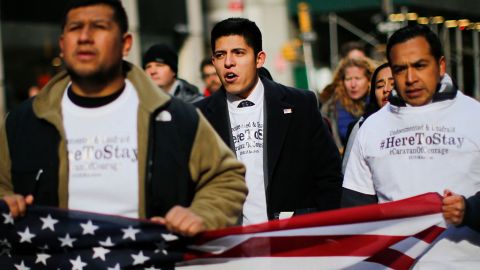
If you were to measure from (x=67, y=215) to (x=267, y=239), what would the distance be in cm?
97

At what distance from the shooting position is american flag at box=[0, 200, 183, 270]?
3.95 m

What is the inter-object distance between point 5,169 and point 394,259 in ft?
6.43

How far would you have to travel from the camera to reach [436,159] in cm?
471

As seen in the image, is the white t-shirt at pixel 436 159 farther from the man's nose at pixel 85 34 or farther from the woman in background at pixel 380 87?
the woman in background at pixel 380 87

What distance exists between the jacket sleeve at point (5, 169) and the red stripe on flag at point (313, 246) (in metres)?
1.01

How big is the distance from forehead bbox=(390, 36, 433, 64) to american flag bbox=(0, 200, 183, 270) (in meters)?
1.61

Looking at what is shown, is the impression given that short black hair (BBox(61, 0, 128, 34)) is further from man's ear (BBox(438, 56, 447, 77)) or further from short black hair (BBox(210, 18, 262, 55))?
short black hair (BBox(210, 18, 262, 55))

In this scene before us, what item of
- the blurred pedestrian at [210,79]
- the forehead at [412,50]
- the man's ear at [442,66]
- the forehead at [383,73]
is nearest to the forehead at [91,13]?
the forehead at [412,50]

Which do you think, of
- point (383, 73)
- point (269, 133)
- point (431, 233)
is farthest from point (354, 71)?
point (431, 233)

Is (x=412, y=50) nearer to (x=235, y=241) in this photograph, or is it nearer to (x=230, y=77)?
(x=235, y=241)

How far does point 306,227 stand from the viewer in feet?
14.7

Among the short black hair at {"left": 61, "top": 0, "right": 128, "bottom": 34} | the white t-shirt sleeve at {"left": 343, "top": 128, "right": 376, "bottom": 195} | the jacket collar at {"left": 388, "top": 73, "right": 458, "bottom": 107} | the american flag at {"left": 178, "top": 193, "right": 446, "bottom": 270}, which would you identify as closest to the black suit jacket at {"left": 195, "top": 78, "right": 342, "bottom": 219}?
the white t-shirt sleeve at {"left": 343, "top": 128, "right": 376, "bottom": 195}

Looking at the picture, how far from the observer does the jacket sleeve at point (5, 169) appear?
3967 mm

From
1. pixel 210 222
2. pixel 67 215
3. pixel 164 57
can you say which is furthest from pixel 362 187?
pixel 164 57
